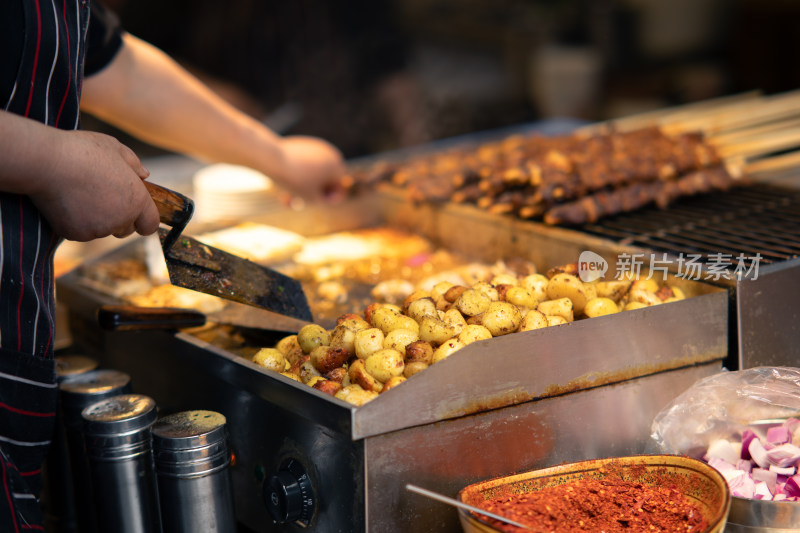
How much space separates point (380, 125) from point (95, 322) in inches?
153

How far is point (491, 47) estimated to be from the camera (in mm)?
7004

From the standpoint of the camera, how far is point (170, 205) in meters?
1.78

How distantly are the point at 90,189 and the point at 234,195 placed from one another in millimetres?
1917

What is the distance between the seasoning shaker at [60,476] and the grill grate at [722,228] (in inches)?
63.7

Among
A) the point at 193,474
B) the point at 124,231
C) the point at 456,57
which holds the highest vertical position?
the point at 456,57

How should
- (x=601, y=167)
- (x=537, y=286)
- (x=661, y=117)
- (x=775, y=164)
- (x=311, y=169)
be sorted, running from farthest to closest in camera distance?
(x=661, y=117) < (x=311, y=169) < (x=775, y=164) < (x=601, y=167) < (x=537, y=286)

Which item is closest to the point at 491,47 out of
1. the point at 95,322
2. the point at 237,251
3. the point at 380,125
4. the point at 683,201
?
the point at 380,125

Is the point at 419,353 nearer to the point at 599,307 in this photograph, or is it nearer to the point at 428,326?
the point at 428,326

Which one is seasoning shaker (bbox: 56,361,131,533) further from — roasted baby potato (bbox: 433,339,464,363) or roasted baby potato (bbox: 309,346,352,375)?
roasted baby potato (bbox: 433,339,464,363)

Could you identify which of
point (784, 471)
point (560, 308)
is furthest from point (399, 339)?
point (784, 471)

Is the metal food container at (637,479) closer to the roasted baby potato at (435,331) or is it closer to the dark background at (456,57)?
the roasted baby potato at (435,331)

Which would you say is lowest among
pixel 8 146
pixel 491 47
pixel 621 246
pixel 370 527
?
pixel 370 527

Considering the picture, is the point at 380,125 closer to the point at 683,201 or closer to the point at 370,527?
the point at 683,201

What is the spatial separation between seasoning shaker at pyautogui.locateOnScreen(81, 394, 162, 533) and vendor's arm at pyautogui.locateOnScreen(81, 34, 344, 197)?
1.24 meters
